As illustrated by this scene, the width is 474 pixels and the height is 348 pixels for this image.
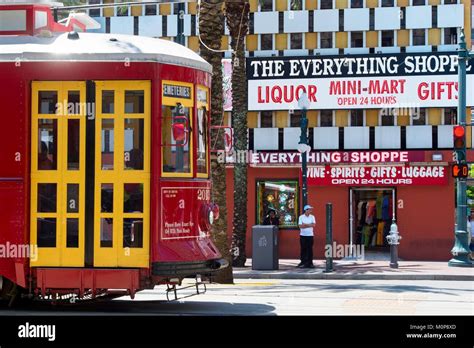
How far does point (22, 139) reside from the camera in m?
12.3

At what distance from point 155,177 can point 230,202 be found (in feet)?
66.2

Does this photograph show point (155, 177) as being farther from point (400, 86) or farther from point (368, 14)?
point (368, 14)

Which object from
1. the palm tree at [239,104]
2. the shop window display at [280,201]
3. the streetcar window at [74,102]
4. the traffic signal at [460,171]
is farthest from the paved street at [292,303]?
the shop window display at [280,201]

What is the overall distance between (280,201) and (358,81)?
5.11 meters

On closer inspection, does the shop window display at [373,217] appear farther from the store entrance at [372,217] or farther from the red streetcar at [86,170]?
the red streetcar at [86,170]

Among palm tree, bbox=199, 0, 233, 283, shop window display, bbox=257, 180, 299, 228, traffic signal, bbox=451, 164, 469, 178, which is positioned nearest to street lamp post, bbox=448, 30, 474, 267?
traffic signal, bbox=451, 164, 469, 178

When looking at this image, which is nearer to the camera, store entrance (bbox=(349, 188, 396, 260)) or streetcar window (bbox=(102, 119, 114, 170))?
streetcar window (bbox=(102, 119, 114, 170))

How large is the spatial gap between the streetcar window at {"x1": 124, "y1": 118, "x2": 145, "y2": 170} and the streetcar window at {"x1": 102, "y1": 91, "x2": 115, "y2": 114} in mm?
257

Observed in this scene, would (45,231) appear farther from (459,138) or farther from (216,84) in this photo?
(459,138)

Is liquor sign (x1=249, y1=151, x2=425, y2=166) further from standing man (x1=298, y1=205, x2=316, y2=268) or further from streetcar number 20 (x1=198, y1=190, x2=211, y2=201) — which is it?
streetcar number 20 (x1=198, y1=190, x2=211, y2=201)

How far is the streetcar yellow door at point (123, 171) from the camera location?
40.3 ft

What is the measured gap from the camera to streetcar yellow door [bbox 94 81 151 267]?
1227 centimetres

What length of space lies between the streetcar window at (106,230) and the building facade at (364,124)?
64.5ft
